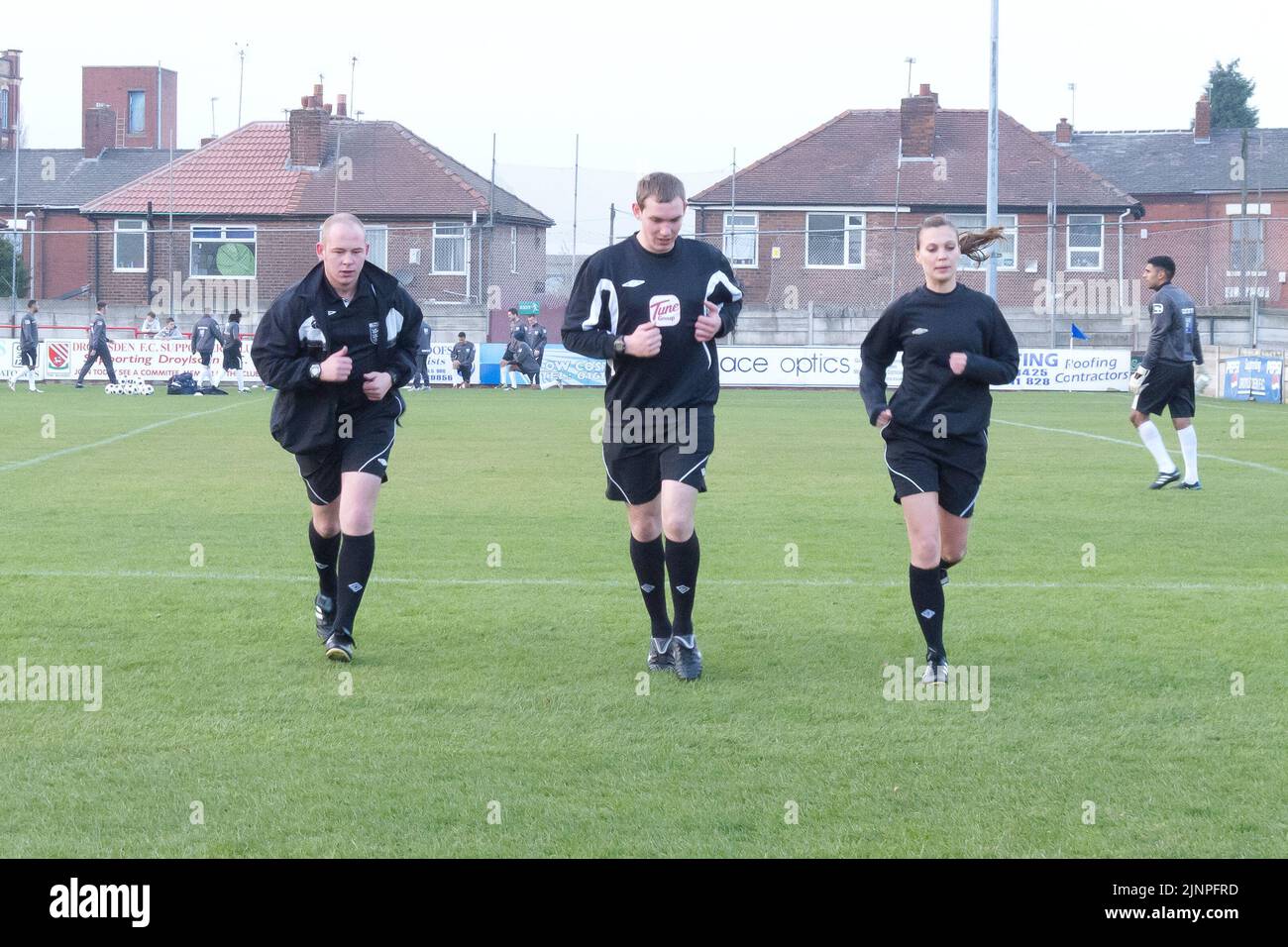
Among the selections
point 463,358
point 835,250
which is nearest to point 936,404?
point 463,358

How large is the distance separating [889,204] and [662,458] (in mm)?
40982

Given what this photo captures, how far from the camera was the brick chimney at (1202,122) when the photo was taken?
195 feet

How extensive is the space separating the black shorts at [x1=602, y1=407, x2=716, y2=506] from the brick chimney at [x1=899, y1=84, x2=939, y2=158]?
4272 centimetres

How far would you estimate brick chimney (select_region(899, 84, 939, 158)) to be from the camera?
48312mm

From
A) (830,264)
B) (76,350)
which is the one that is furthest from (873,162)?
(76,350)

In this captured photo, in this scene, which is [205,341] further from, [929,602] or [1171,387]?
[929,602]

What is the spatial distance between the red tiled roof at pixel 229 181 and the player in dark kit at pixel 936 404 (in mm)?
42739

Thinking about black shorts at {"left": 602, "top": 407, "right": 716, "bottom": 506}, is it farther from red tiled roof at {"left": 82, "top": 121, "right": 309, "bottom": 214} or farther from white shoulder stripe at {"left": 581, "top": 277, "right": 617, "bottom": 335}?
red tiled roof at {"left": 82, "top": 121, "right": 309, "bottom": 214}

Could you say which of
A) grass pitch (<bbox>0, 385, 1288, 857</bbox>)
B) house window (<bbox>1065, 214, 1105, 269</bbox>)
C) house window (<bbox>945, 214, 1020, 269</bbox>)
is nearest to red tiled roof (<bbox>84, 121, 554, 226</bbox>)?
house window (<bbox>945, 214, 1020, 269</bbox>)

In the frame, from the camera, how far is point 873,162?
48.6 metres

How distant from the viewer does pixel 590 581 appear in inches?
388
